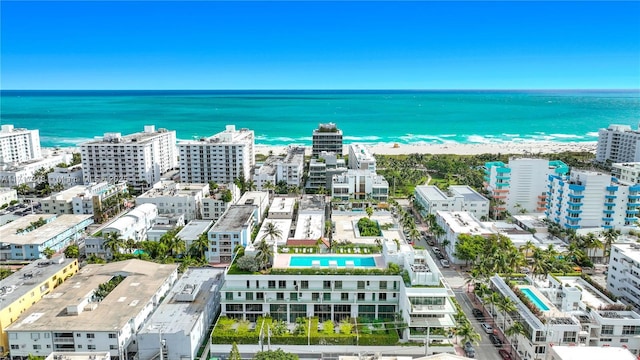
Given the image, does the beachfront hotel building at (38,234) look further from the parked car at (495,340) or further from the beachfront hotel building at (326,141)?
the parked car at (495,340)

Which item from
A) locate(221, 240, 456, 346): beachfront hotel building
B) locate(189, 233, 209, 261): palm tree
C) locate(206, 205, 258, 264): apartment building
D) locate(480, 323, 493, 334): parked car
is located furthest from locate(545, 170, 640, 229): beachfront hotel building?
locate(189, 233, 209, 261): palm tree

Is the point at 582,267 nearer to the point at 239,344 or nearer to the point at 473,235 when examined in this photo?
the point at 473,235

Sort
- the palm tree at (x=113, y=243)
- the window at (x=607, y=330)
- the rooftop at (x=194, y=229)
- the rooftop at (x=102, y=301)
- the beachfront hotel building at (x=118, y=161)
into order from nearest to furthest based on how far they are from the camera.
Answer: the window at (x=607, y=330) → the rooftop at (x=102, y=301) → the palm tree at (x=113, y=243) → the rooftop at (x=194, y=229) → the beachfront hotel building at (x=118, y=161)

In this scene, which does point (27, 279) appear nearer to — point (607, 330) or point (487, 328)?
point (487, 328)

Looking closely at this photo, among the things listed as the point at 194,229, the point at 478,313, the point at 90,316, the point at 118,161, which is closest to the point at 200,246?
the point at 194,229

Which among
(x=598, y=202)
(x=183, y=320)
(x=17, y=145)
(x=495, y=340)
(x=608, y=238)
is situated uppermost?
(x=17, y=145)

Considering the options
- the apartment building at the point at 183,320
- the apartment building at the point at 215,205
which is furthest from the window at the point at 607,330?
the apartment building at the point at 215,205

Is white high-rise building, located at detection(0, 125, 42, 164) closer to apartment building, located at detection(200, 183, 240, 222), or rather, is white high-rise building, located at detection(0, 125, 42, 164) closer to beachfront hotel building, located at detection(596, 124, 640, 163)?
apartment building, located at detection(200, 183, 240, 222)

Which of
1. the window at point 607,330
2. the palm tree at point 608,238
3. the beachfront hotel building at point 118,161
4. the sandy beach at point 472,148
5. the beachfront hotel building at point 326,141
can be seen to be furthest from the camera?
the sandy beach at point 472,148
